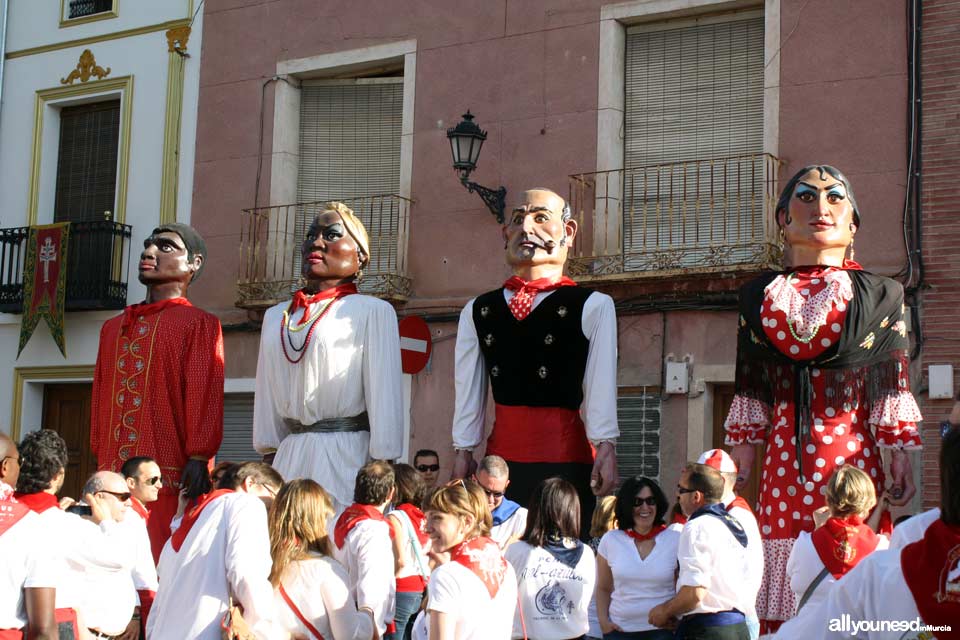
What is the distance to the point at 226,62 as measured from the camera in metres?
14.1

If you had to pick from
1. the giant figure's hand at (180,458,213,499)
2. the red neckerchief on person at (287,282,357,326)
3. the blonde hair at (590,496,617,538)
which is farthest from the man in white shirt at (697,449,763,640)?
the giant figure's hand at (180,458,213,499)

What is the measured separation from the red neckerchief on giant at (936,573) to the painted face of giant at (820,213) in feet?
Result: 9.96

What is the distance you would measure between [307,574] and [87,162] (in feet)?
35.5

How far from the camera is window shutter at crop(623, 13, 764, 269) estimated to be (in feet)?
37.3

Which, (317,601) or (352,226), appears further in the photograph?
(352,226)

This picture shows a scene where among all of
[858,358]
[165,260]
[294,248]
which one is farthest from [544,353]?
[294,248]

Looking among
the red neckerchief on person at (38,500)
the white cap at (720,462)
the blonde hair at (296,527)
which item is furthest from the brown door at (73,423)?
the blonde hair at (296,527)

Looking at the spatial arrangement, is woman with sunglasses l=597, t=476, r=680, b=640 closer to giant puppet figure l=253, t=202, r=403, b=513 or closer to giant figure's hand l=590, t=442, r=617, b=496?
giant figure's hand l=590, t=442, r=617, b=496

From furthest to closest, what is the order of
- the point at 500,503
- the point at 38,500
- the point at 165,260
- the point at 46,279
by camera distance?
the point at 46,279 < the point at 165,260 < the point at 500,503 < the point at 38,500

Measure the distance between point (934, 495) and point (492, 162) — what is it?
463 centimetres

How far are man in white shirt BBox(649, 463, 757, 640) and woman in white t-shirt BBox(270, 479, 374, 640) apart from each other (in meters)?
1.28

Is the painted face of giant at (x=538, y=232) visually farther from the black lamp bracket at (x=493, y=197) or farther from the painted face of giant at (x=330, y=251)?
the black lamp bracket at (x=493, y=197)

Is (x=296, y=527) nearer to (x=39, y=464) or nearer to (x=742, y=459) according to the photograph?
(x=39, y=464)

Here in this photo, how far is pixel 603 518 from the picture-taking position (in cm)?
711
